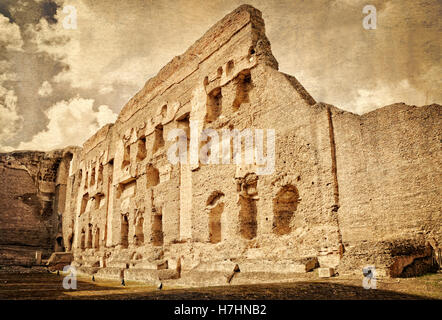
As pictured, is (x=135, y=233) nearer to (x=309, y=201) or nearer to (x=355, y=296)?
(x=309, y=201)

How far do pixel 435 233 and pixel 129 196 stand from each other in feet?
33.8

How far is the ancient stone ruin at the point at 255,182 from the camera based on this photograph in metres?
5.00

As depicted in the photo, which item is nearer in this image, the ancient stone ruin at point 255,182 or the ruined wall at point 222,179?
the ancient stone ruin at point 255,182

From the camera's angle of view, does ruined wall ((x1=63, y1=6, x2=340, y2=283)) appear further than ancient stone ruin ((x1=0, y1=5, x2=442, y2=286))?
Yes

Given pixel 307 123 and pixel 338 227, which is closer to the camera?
pixel 338 227

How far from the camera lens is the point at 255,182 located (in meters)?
7.45

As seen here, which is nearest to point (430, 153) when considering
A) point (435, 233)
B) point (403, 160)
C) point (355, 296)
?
point (403, 160)

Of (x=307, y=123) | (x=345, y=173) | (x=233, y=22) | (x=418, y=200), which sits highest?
(x=233, y=22)

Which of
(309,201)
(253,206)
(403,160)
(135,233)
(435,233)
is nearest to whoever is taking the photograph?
(435,233)

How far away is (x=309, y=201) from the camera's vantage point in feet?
20.4

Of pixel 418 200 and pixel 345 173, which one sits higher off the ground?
pixel 345 173

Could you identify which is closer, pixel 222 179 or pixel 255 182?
pixel 255 182

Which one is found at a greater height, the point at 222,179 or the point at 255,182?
the point at 222,179

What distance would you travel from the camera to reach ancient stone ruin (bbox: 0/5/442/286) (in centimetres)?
500
